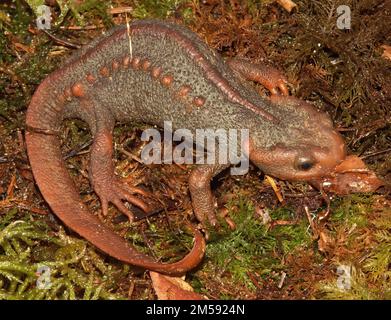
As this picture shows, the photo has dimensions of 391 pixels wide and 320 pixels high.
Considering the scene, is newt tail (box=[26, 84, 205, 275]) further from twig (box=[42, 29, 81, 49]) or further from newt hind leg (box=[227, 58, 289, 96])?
newt hind leg (box=[227, 58, 289, 96])

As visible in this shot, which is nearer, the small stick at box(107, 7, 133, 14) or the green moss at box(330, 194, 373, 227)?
the green moss at box(330, 194, 373, 227)

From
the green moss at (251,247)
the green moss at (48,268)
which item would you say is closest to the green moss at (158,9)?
the green moss at (251,247)

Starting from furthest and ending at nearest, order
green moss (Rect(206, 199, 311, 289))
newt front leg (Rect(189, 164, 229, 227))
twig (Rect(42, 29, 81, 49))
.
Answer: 1. twig (Rect(42, 29, 81, 49))
2. newt front leg (Rect(189, 164, 229, 227))
3. green moss (Rect(206, 199, 311, 289))

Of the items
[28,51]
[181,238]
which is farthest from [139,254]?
[28,51]

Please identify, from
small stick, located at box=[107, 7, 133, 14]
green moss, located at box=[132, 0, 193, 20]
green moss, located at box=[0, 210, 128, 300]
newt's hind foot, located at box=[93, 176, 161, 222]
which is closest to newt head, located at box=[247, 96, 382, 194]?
newt's hind foot, located at box=[93, 176, 161, 222]

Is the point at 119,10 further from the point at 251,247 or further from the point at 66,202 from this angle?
the point at 251,247

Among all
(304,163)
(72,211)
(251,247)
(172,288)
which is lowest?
(172,288)

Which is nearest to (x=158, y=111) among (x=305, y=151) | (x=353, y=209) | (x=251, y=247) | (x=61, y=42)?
(x=61, y=42)

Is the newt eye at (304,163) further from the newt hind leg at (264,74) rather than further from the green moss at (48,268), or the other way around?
the green moss at (48,268)
